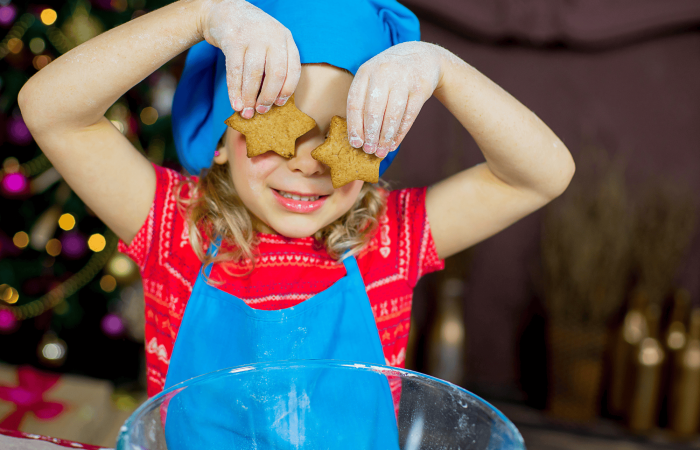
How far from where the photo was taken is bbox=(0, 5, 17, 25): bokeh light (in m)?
1.78

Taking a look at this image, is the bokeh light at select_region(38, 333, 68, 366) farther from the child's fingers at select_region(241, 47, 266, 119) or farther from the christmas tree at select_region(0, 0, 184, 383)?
the child's fingers at select_region(241, 47, 266, 119)

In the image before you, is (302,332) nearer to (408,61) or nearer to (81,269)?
(408,61)

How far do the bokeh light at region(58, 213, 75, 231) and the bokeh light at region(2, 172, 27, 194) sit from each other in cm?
15

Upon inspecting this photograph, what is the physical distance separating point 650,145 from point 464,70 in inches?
72.3

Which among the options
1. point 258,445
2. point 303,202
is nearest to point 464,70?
point 303,202

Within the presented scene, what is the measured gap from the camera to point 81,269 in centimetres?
195

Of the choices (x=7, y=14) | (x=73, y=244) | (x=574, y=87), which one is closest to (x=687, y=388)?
(x=574, y=87)

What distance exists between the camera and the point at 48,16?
5.94ft

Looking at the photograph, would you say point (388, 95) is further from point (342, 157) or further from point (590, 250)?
point (590, 250)

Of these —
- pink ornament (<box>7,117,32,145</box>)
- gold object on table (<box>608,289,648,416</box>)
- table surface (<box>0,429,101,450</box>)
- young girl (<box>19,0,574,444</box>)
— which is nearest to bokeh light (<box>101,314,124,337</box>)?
pink ornament (<box>7,117,32,145</box>)

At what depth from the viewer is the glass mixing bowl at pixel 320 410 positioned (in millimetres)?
468

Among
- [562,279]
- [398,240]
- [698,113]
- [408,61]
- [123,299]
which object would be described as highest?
[698,113]

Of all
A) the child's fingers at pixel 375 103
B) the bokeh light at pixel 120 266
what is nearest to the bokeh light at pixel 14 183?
the bokeh light at pixel 120 266

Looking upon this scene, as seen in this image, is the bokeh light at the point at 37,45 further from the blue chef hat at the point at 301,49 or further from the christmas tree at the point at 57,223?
the blue chef hat at the point at 301,49
